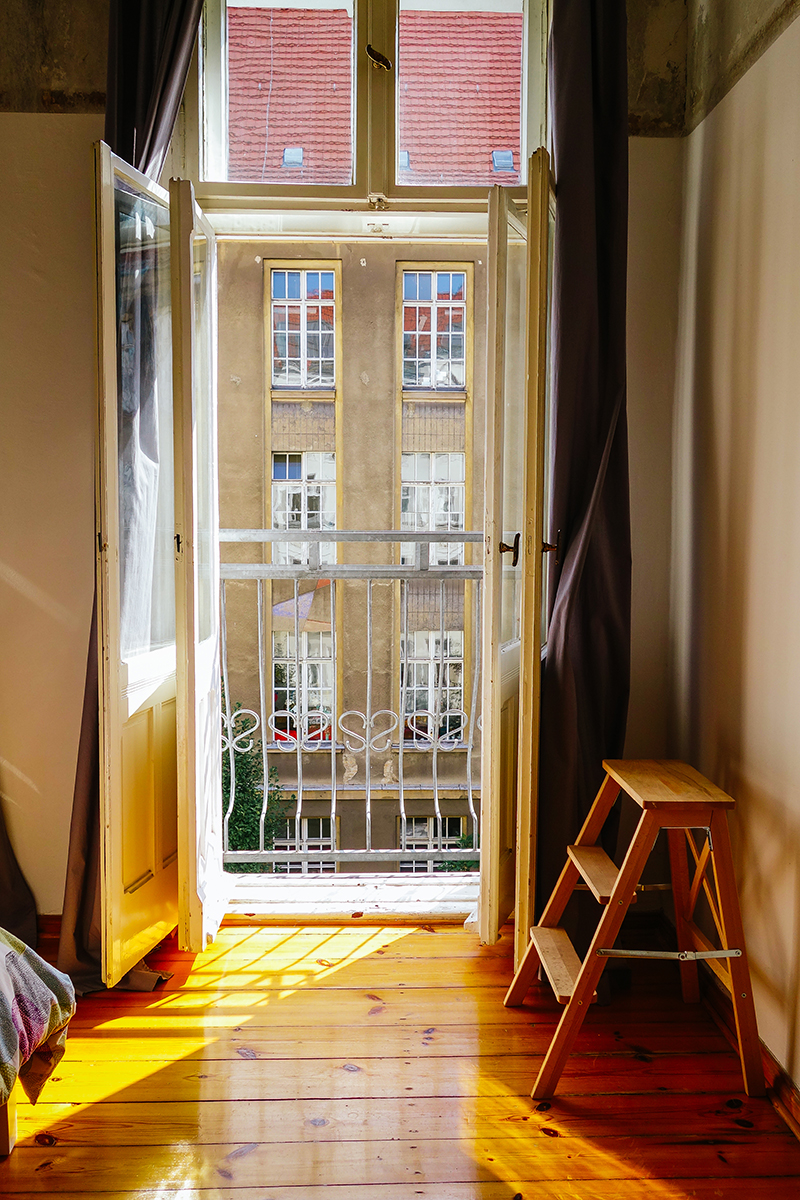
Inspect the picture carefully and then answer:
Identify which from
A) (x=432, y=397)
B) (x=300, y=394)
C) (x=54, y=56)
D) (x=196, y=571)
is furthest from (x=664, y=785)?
(x=300, y=394)

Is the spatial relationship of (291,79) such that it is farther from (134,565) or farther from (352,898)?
(352,898)

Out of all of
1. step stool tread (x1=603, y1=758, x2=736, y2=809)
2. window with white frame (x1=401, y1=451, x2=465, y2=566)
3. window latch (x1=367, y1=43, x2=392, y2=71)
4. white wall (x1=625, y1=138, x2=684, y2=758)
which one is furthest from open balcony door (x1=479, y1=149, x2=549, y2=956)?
window with white frame (x1=401, y1=451, x2=465, y2=566)

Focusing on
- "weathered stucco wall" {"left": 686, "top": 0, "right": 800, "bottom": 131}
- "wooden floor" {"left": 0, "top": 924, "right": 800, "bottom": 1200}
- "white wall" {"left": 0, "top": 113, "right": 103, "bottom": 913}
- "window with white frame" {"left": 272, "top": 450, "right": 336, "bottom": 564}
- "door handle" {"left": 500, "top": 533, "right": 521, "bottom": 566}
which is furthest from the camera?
"window with white frame" {"left": 272, "top": 450, "right": 336, "bottom": 564}

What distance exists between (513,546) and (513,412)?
38 centimetres

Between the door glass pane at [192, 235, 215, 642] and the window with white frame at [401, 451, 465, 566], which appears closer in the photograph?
the door glass pane at [192, 235, 215, 642]

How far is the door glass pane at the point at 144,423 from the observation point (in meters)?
2.16

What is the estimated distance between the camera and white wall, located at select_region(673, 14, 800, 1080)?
5.94 ft

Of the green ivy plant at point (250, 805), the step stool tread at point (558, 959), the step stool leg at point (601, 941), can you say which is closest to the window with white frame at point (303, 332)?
the green ivy plant at point (250, 805)

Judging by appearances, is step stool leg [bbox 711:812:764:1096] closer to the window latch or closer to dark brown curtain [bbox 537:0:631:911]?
dark brown curtain [bbox 537:0:631:911]

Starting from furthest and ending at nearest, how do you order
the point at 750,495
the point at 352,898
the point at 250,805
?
the point at 250,805 < the point at 352,898 < the point at 750,495

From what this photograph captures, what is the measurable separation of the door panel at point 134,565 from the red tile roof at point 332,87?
15.9 inches

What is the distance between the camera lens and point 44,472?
246cm

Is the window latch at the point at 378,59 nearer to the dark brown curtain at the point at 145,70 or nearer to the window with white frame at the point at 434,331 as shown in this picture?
the dark brown curtain at the point at 145,70

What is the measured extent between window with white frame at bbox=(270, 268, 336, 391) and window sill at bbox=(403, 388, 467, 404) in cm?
129
